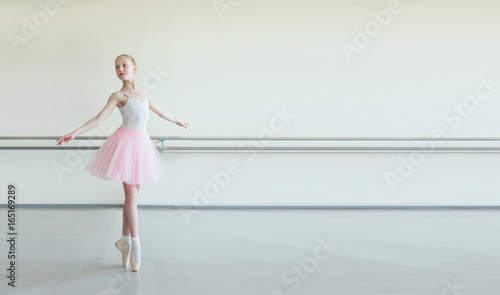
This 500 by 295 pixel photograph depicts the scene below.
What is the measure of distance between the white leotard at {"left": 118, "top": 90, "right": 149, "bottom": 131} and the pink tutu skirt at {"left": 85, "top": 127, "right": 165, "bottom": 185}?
0.03 m

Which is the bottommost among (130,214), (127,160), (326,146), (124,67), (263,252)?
(263,252)

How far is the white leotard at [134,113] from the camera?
107 inches

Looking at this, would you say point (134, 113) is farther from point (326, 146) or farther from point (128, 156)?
point (326, 146)

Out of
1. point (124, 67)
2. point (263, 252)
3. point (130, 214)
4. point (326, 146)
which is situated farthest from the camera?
point (326, 146)

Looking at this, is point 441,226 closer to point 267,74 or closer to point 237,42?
point 267,74

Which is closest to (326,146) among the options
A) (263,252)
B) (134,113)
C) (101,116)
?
(263,252)

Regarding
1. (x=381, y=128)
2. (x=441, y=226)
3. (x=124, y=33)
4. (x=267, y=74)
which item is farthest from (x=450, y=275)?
(x=124, y=33)

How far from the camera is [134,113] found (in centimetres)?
271

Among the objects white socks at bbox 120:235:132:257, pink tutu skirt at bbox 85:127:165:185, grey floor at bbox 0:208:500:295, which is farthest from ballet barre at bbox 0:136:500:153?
white socks at bbox 120:235:132:257

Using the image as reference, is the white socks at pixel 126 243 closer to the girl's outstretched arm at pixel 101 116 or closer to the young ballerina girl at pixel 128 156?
the young ballerina girl at pixel 128 156

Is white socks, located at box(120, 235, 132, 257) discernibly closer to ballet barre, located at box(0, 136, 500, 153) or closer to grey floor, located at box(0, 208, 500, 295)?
grey floor, located at box(0, 208, 500, 295)

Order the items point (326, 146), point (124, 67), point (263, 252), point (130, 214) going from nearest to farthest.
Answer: point (130, 214)
point (124, 67)
point (263, 252)
point (326, 146)

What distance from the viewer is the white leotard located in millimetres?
2707

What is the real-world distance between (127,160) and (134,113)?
0.89 feet
